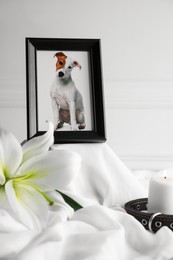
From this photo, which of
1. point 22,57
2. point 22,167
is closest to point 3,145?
point 22,167

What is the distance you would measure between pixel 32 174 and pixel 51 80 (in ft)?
3.02

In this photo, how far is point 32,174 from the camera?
1.73ft

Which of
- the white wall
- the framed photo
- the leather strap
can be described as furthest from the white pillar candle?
the white wall

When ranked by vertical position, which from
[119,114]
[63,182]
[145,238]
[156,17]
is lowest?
[145,238]

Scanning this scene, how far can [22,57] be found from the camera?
2773 millimetres

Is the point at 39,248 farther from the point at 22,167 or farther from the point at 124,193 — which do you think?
the point at 124,193

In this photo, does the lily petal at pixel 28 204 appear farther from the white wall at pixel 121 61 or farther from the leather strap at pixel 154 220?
the white wall at pixel 121 61

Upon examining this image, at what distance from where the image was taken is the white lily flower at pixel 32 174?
0.50m

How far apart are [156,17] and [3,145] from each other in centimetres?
263

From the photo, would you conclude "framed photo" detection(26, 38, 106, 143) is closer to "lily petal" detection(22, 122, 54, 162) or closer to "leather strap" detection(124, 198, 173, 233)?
"leather strap" detection(124, 198, 173, 233)

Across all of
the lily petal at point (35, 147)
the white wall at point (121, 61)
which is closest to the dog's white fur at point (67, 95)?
the lily petal at point (35, 147)

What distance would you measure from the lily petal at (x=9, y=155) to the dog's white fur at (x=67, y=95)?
84 cm

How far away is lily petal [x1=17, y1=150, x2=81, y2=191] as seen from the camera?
20.7 inches

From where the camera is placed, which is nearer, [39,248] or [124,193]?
[39,248]
